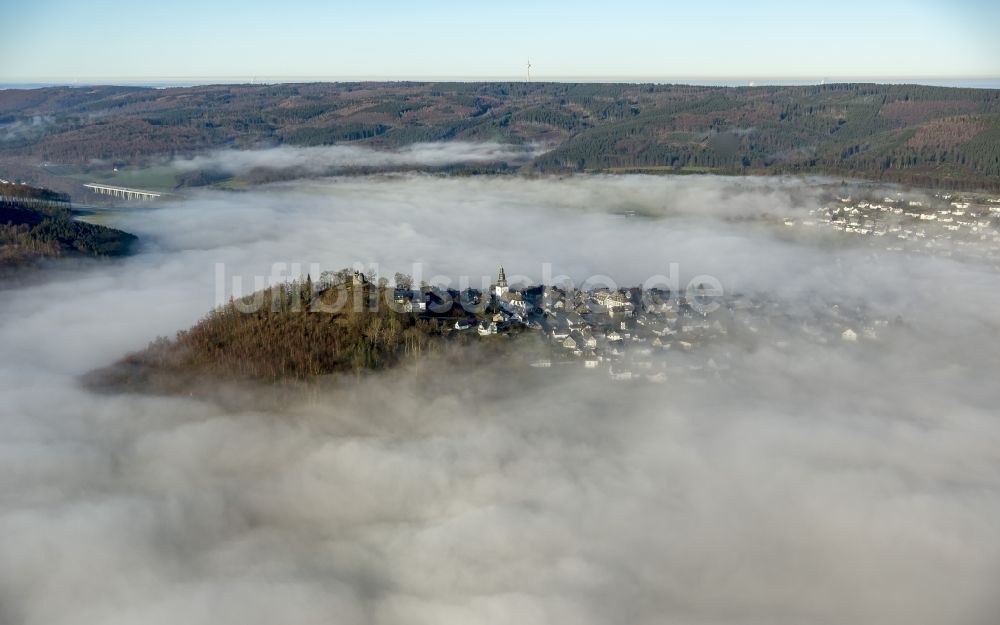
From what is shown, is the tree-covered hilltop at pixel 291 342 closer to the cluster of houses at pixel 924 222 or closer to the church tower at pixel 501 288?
the church tower at pixel 501 288

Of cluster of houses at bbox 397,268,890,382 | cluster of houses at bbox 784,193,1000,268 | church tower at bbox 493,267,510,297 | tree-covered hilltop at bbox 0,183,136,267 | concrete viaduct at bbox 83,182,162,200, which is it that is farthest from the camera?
concrete viaduct at bbox 83,182,162,200

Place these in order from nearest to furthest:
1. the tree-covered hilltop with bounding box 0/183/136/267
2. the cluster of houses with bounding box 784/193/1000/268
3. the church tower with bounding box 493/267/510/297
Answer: the church tower with bounding box 493/267/510/297 → the tree-covered hilltop with bounding box 0/183/136/267 → the cluster of houses with bounding box 784/193/1000/268

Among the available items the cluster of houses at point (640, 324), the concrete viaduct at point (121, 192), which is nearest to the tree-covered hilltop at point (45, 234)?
the cluster of houses at point (640, 324)

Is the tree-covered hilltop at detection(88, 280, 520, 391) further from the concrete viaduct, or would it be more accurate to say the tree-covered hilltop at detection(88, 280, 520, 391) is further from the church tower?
the concrete viaduct

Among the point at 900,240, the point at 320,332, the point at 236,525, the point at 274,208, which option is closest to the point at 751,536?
the point at 236,525

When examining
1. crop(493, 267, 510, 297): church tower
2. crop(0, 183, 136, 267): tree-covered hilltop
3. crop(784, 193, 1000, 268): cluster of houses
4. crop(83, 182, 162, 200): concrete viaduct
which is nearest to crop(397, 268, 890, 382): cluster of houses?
crop(493, 267, 510, 297): church tower

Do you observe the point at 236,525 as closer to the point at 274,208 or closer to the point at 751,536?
the point at 751,536
